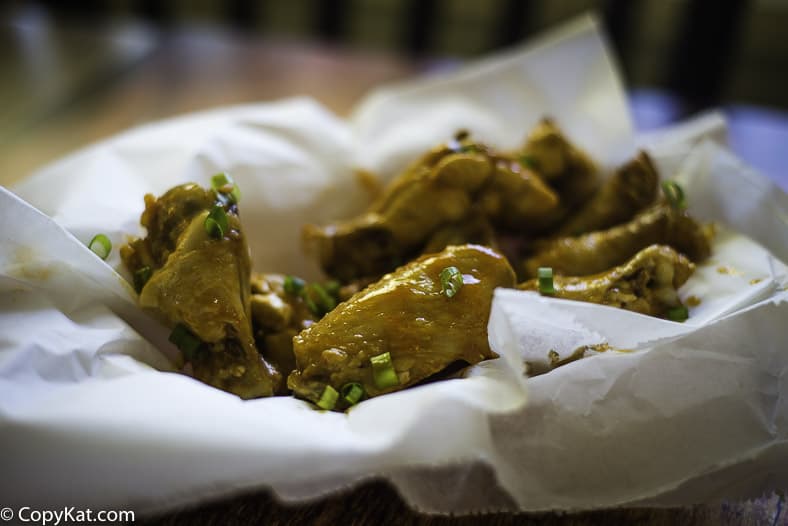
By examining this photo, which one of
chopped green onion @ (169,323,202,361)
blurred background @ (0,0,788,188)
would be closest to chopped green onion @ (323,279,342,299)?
chopped green onion @ (169,323,202,361)

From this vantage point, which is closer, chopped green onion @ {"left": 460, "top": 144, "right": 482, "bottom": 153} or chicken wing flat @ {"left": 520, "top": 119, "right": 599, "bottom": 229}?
chopped green onion @ {"left": 460, "top": 144, "right": 482, "bottom": 153}

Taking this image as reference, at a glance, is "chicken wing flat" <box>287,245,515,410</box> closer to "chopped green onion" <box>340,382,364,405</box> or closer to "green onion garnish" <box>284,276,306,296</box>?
"chopped green onion" <box>340,382,364,405</box>

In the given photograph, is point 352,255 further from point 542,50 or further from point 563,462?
point 542,50

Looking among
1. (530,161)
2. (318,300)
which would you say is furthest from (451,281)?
(530,161)

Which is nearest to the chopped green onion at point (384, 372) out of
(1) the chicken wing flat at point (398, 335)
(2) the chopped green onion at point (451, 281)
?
(1) the chicken wing flat at point (398, 335)

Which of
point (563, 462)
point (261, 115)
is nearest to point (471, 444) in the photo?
point (563, 462)

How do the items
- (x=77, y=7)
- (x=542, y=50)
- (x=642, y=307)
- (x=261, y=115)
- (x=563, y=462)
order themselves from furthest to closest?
(x=77, y=7) → (x=542, y=50) → (x=261, y=115) → (x=642, y=307) → (x=563, y=462)

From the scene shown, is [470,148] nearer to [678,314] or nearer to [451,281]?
[451,281]
